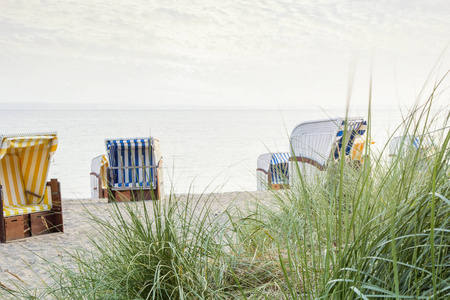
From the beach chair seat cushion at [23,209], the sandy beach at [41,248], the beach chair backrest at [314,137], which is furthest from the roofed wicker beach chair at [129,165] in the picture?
the beach chair backrest at [314,137]

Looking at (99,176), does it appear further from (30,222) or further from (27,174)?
(30,222)

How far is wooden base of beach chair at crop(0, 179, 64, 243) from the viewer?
467cm

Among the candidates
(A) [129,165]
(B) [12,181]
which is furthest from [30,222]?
(A) [129,165]

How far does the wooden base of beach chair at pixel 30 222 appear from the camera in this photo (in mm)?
4668

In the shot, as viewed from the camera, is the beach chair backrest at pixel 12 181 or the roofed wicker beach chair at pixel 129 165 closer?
the beach chair backrest at pixel 12 181

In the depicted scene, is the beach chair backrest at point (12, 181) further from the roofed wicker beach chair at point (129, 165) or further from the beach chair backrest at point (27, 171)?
the roofed wicker beach chair at point (129, 165)

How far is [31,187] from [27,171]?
0.68ft

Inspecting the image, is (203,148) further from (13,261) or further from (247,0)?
(247,0)

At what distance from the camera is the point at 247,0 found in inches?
2104

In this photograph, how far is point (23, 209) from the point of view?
4.81m

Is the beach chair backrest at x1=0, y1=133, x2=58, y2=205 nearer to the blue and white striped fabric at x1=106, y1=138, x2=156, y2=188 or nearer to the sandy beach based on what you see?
the sandy beach

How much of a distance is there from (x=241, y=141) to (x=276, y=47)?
1073 inches

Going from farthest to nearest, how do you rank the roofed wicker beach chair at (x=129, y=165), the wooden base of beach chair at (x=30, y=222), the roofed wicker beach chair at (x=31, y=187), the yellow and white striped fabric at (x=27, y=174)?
the roofed wicker beach chair at (x=129, y=165)
the yellow and white striped fabric at (x=27, y=174)
the roofed wicker beach chair at (x=31, y=187)
the wooden base of beach chair at (x=30, y=222)

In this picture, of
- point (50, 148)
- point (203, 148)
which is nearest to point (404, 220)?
point (50, 148)
